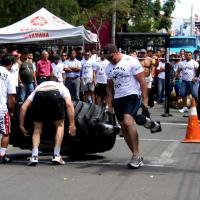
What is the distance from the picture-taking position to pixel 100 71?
733 inches

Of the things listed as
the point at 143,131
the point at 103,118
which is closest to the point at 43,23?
the point at 143,131

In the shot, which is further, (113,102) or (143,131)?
(143,131)

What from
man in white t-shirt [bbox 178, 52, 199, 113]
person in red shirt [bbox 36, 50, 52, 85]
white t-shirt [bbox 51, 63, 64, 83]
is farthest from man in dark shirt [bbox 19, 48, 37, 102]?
man in white t-shirt [bbox 178, 52, 199, 113]

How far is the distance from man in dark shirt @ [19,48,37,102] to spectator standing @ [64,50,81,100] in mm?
2158

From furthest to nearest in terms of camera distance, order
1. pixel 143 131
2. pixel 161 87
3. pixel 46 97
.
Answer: pixel 161 87
pixel 143 131
pixel 46 97

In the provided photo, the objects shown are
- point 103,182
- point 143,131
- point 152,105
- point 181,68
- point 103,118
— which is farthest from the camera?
point 152,105

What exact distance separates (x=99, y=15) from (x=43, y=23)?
2266cm

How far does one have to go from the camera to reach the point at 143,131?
48.2 feet

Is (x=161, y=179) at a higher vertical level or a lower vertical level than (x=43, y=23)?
lower

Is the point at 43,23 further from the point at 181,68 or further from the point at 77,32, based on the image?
the point at 181,68

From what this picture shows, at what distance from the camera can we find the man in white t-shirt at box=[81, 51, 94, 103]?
2045cm

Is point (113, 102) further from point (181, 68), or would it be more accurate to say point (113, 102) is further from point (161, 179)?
point (181, 68)

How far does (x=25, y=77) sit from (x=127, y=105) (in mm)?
9210

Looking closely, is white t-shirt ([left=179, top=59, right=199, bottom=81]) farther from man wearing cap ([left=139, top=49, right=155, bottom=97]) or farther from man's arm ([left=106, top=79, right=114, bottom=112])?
man's arm ([left=106, top=79, right=114, bottom=112])
